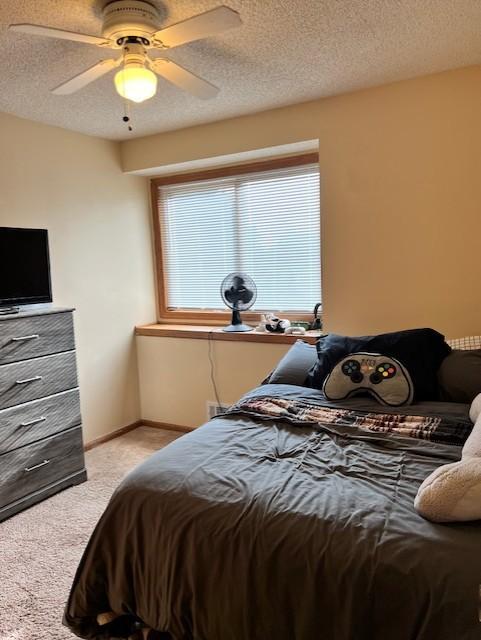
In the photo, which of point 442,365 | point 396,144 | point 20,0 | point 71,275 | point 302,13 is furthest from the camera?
point 71,275

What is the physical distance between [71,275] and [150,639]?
2.56 meters

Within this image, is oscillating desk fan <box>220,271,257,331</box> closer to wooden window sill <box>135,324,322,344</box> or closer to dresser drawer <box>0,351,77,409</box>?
wooden window sill <box>135,324,322,344</box>

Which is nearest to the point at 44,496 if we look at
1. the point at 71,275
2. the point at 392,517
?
the point at 71,275

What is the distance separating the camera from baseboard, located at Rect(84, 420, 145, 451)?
3.57 metres

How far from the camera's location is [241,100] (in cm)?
288

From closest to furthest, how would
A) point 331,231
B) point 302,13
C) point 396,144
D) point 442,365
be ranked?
point 302,13 < point 442,365 < point 396,144 < point 331,231

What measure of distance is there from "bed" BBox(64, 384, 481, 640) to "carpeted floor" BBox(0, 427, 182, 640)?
38cm

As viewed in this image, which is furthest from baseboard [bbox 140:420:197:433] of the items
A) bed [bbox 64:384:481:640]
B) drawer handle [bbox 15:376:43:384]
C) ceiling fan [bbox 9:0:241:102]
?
ceiling fan [bbox 9:0:241:102]

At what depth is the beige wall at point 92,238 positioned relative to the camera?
10.1ft

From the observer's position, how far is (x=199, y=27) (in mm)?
1635

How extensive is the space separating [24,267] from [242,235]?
5.39 ft

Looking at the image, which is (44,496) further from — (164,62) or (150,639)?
(164,62)

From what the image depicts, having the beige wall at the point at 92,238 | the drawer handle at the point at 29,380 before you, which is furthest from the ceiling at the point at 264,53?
the drawer handle at the point at 29,380

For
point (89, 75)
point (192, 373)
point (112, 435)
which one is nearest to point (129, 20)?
point (89, 75)
